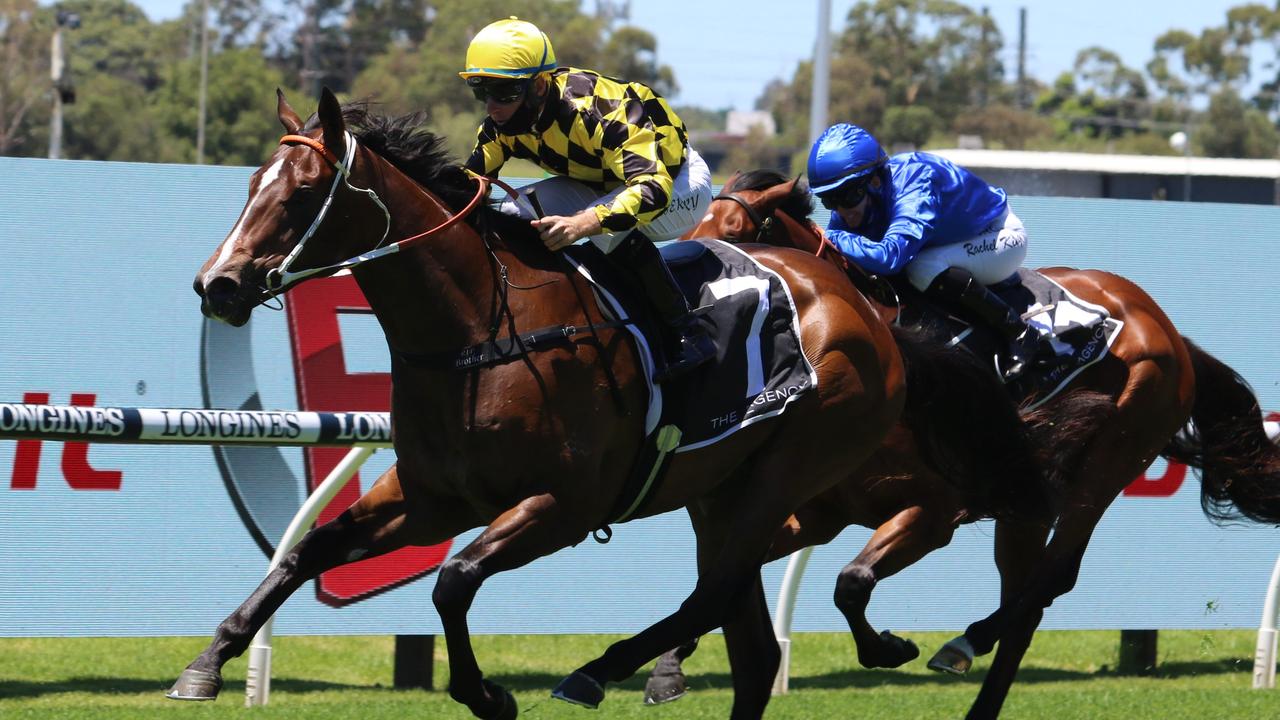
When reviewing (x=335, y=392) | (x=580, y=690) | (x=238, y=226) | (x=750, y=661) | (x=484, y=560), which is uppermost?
(x=238, y=226)

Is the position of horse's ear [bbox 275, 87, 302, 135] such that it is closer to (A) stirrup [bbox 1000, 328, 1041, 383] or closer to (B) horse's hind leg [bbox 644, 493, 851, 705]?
(B) horse's hind leg [bbox 644, 493, 851, 705]

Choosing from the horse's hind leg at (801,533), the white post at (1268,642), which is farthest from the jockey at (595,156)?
the white post at (1268,642)

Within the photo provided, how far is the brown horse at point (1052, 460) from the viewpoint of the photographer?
484cm

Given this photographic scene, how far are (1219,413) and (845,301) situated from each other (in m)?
2.10

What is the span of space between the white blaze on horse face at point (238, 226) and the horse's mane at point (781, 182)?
2.01m

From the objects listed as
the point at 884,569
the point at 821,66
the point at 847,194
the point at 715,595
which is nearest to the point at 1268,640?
the point at 884,569

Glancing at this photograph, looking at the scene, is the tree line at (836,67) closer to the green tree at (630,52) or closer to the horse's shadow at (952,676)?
the green tree at (630,52)

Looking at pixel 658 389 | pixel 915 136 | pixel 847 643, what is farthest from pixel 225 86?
pixel 658 389

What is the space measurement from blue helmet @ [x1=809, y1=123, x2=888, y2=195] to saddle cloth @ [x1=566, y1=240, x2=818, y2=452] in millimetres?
605

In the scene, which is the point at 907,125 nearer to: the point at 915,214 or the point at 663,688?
the point at 915,214

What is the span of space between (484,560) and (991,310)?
213cm

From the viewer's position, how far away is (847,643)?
6.92m

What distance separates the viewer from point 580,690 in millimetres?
3678

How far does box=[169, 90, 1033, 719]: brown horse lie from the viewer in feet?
11.1
